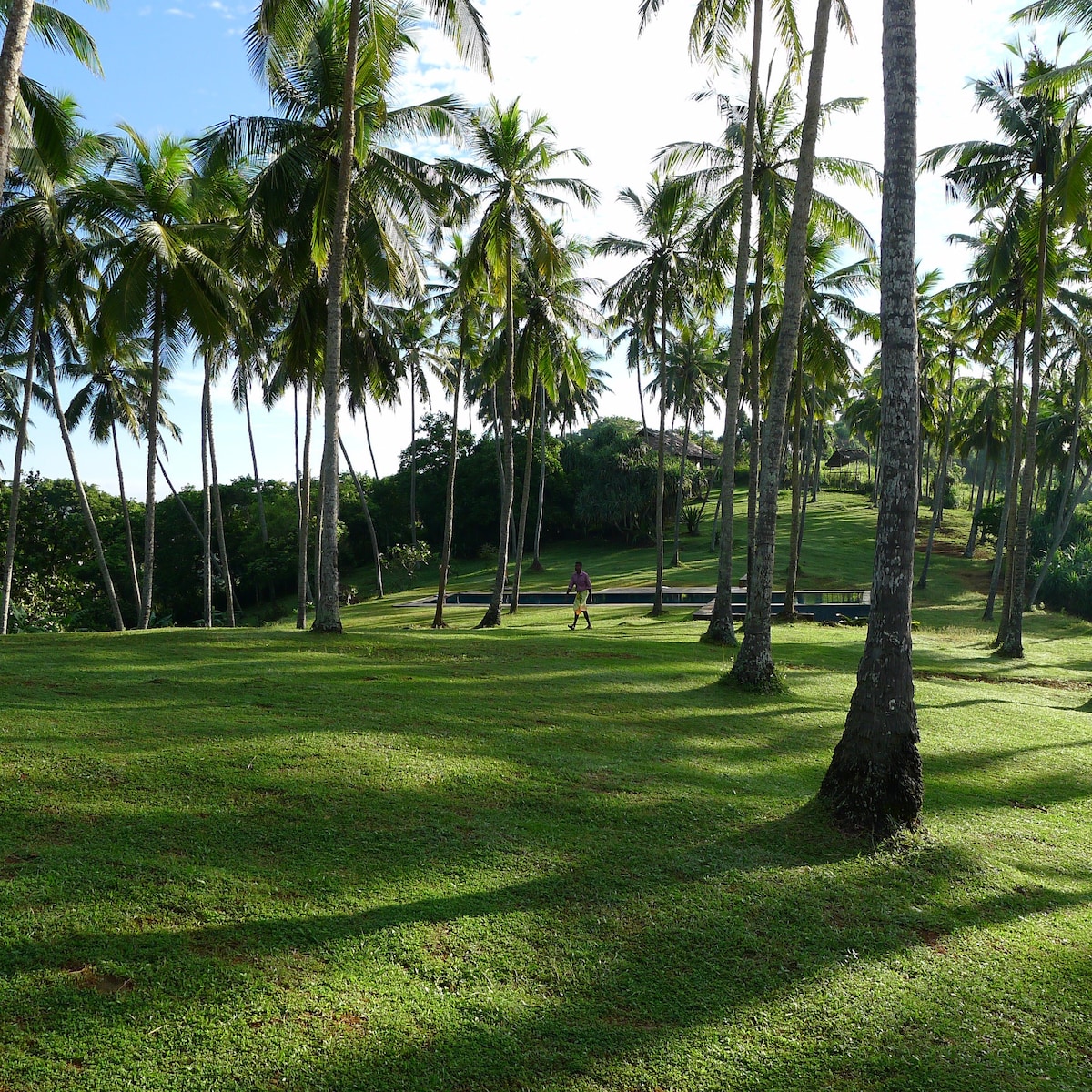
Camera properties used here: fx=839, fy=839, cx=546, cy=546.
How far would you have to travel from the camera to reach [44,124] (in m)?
13.5

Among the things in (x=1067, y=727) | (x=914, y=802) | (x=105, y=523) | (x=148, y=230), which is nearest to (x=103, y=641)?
(x=148, y=230)

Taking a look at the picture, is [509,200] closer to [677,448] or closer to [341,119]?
[341,119]

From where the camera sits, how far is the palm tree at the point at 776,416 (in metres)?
11.4

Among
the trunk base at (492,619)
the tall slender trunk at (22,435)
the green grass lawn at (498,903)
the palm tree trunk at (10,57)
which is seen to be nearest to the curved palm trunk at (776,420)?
the green grass lawn at (498,903)

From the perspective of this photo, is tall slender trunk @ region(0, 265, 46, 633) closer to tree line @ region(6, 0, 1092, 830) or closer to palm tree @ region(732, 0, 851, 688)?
tree line @ region(6, 0, 1092, 830)

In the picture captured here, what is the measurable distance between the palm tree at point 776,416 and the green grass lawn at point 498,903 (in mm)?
2141

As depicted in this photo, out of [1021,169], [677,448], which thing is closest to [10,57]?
[1021,169]

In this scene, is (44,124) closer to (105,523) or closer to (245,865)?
(245,865)

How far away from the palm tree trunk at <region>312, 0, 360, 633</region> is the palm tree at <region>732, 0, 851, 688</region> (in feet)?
21.6

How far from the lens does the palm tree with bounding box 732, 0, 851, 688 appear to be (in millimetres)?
11359

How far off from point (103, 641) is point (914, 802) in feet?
36.3

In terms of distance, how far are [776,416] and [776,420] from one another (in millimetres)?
65

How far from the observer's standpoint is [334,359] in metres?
13.8

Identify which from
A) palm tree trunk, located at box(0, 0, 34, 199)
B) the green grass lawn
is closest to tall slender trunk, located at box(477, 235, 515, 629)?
palm tree trunk, located at box(0, 0, 34, 199)
